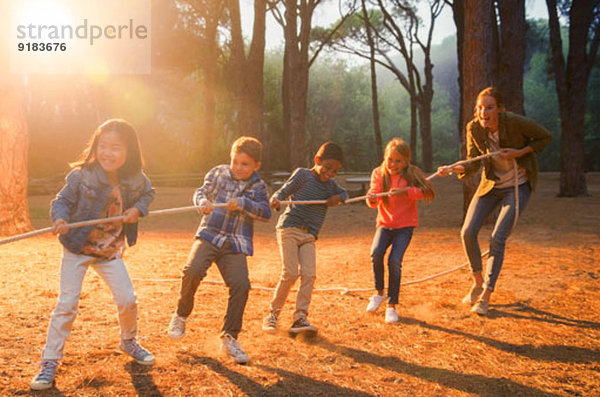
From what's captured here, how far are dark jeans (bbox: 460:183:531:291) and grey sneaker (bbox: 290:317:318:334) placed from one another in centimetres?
174

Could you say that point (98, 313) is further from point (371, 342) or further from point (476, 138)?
point (476, 138)

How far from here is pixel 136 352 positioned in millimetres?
3729

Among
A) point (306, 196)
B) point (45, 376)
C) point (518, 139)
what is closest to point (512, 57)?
point (518, 139)

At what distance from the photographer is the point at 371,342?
14.3 feet

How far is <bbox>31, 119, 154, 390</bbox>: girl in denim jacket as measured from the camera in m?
3.41

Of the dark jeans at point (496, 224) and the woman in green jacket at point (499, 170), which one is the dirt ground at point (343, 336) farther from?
the woman in green jacket at point (499, 170)

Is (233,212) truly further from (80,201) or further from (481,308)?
(481,308)

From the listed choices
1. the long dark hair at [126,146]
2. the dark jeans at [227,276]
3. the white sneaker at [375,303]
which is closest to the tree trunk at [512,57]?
→ the white sneaker at [375,303]

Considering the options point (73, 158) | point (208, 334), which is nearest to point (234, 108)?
point (73, 158)

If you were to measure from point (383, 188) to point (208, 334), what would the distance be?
1.96m

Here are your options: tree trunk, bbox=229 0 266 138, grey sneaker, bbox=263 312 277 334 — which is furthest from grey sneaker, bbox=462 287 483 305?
tree trunk, bbox=229 0 266 138

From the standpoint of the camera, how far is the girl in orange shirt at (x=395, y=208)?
4.93 meters

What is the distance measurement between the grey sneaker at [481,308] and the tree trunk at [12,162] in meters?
7.69

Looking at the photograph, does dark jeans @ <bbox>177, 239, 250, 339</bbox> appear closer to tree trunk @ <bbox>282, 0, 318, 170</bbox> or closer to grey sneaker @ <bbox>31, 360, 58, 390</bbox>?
grey sneaker @ <bbox>31, 360, 58, 390</bbox>
